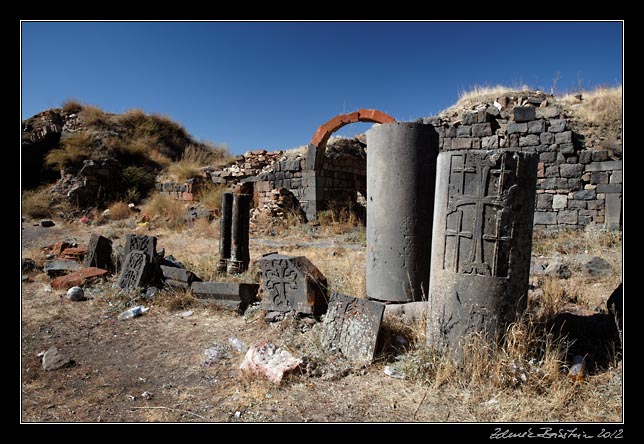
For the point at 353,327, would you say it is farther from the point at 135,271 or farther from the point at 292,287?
the point at 135,271

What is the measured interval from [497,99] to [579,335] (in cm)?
965

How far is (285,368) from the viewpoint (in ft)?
10.6

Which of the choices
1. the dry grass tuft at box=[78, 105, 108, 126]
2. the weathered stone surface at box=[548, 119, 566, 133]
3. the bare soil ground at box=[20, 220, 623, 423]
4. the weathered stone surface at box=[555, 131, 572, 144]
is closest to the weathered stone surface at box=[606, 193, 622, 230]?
the weathered stone surface at box=[555, 131, 572, 144]

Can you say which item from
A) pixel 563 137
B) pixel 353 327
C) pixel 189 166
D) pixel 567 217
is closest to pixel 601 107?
pixel 563 137

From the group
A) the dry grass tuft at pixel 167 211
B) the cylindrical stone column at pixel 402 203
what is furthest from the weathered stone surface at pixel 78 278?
the dry grass tuft at pixel 167 211

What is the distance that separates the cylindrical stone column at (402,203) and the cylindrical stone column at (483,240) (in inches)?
37.9

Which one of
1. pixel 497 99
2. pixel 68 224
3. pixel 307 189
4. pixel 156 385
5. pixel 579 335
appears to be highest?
pixel 497 99

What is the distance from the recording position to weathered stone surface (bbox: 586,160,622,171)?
371 inches

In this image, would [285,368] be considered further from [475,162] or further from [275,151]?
[275,151]

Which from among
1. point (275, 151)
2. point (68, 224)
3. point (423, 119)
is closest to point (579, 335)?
point (423, 119)

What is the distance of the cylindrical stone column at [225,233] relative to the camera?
6.64 meters

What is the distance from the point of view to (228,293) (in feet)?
16.6

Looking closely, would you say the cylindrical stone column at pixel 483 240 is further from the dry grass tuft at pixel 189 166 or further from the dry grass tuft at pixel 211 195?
the dry grass tuft at pixel 189 166

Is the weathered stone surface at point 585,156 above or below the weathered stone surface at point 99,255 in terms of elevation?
above
